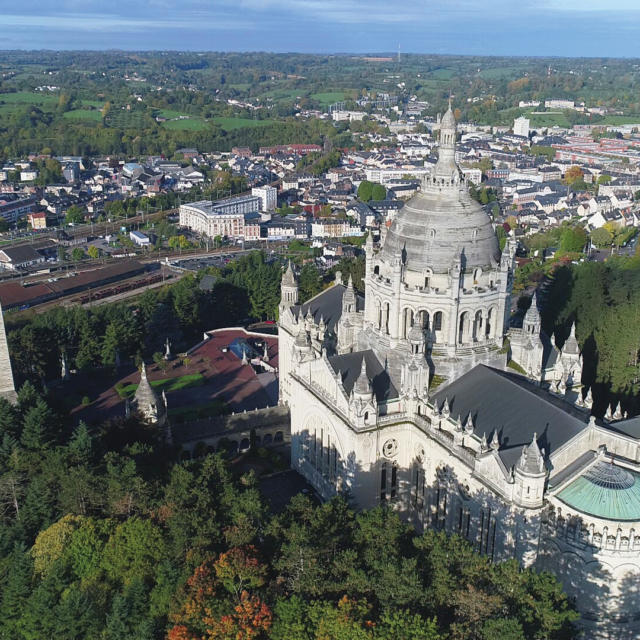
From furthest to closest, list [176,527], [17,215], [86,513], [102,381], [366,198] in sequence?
[366,198]
[17,215]
[102,381]
[86,513]
[176,527]

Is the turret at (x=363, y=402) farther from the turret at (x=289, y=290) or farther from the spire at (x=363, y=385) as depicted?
the turret at (x=289, y=290)

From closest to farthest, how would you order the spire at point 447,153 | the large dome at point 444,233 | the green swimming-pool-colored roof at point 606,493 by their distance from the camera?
the green swimming-pool-colored roof at point 606,493
the large dome at point 444,233
the spire at point 447,153

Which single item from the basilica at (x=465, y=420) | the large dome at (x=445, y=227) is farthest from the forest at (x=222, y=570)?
the large dome at (x=445, y=227)

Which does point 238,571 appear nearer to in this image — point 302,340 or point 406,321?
point 406,321

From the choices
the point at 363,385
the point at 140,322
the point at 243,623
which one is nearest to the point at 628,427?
the point at 363,385

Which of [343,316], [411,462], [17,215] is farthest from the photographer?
[17,215]

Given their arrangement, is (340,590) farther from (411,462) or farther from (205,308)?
(205,308)

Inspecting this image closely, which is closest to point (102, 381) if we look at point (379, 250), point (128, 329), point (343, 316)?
point (128, 329)

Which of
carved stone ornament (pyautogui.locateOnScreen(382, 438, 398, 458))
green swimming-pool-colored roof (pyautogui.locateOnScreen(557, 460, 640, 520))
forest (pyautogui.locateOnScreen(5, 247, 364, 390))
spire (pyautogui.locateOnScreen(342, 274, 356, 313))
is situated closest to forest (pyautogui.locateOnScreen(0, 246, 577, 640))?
green swimming-pool-colored roof (pyautogui.locateOnScreen(557, 460, 640, 520))
